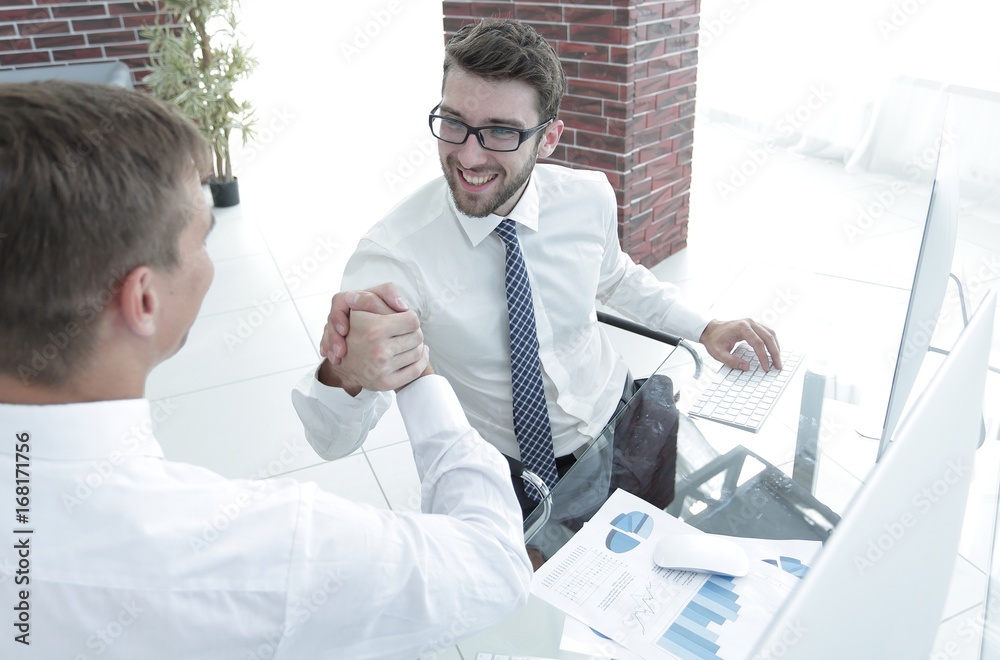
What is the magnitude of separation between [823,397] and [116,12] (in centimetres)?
506

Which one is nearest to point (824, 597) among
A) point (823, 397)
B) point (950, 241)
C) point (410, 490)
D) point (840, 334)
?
point (950, 241)

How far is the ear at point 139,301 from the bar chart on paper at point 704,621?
2.47 ft

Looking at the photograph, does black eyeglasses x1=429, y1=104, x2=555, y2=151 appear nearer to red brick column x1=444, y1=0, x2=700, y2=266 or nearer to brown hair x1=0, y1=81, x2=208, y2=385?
brown hair x1=0, y1=81, x2=208, y2=385

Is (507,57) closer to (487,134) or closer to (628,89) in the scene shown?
(487,134)

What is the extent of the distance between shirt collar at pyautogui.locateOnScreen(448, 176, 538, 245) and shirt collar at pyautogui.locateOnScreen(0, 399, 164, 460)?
96cm

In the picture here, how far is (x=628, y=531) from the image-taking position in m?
1.19

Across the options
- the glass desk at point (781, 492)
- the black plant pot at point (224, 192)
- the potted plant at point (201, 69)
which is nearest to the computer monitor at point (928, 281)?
the glass desk at point (781, 492)

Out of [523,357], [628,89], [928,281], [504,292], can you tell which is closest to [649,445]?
[523,357]

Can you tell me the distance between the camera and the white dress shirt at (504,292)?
158cm

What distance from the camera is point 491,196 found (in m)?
1.60

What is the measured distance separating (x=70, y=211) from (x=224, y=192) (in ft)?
14.8

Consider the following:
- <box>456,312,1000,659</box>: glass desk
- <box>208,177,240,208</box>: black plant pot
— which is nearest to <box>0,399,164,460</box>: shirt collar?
<box>456,312,1000,659</box>: glass desk

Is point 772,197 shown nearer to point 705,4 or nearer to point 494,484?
point 705,4

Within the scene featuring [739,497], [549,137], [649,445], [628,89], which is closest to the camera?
[739,497]
